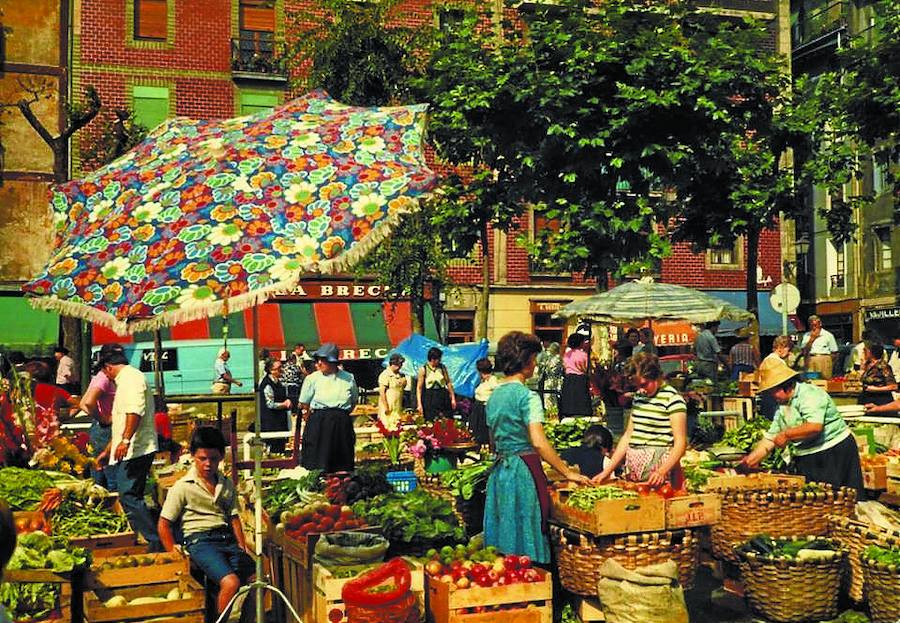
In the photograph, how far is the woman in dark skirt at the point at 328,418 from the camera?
472 inches

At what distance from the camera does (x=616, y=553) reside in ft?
23.1

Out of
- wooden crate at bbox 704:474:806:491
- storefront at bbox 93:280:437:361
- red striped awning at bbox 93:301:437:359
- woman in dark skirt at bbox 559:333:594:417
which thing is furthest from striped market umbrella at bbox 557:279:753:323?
red striped awning at bbox 93:301:437:359

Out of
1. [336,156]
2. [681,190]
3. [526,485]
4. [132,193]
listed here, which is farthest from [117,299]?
[681,190]

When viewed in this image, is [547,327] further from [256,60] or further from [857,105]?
[857,105]

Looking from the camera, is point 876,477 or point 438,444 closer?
point 876,477

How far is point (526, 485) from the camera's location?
7086 mm

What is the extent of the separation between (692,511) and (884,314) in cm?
3353

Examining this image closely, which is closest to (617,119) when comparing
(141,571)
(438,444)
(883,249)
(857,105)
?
(438,444)

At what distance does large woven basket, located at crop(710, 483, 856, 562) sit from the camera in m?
8.21

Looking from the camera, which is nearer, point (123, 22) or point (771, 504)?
point (771, 504)

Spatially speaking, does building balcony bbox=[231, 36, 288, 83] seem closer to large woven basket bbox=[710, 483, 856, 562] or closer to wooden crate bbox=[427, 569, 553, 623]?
large woven basket bbox=[710, 483, 856, 562]

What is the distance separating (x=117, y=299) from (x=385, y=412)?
407 inches

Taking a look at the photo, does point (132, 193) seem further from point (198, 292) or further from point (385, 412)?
point (385, 412)

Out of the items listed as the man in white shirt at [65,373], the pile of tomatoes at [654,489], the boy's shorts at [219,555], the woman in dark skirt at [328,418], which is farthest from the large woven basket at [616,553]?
the man in white shirt at [65,373]
